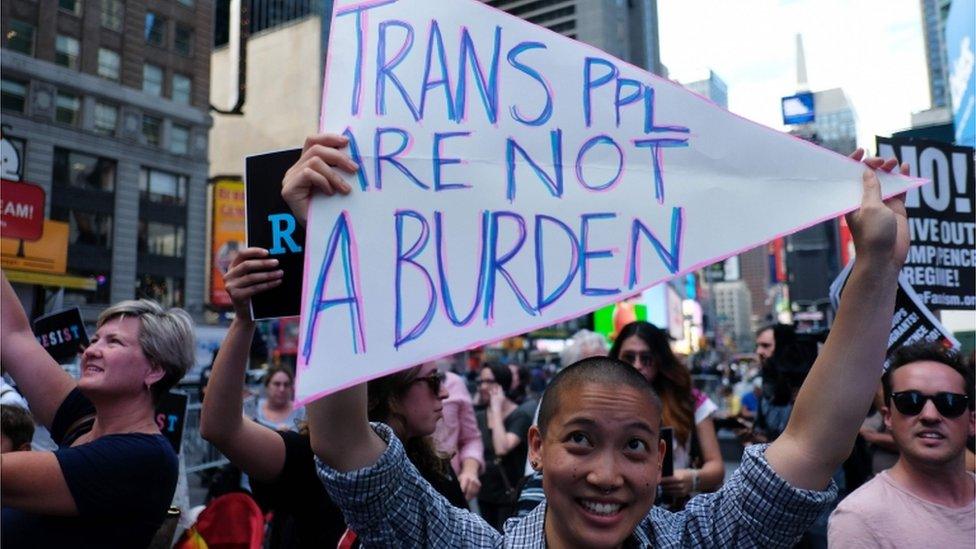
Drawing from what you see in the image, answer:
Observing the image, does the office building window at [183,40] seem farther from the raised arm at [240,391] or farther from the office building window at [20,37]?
the raised arm at [240,391]

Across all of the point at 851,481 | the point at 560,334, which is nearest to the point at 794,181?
the point at 851,481

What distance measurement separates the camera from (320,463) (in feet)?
4.89

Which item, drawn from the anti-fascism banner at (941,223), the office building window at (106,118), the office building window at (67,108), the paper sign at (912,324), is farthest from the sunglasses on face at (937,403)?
the office building window at (106,118)

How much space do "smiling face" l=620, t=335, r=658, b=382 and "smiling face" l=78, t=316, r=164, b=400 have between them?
2357 millimetres

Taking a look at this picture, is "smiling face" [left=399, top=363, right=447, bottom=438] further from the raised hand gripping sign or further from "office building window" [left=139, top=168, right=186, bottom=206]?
"office building window" [left=139, top=168, right=186, bottom=206]

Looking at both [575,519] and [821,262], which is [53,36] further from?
[821,262]

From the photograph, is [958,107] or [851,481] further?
[958,107]

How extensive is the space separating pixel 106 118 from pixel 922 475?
22832mm

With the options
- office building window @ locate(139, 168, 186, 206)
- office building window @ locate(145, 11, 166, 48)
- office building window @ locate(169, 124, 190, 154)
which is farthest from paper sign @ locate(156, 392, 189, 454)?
office building window @ locate(139, 168, 186, 206)

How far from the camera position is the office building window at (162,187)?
87.5 ft

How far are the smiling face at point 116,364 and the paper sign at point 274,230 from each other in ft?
2.41

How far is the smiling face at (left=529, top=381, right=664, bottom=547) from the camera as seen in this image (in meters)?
1.45

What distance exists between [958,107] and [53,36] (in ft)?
43.4

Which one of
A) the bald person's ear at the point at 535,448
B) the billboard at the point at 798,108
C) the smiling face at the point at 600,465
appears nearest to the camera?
the smiling face at the point at 600,465
